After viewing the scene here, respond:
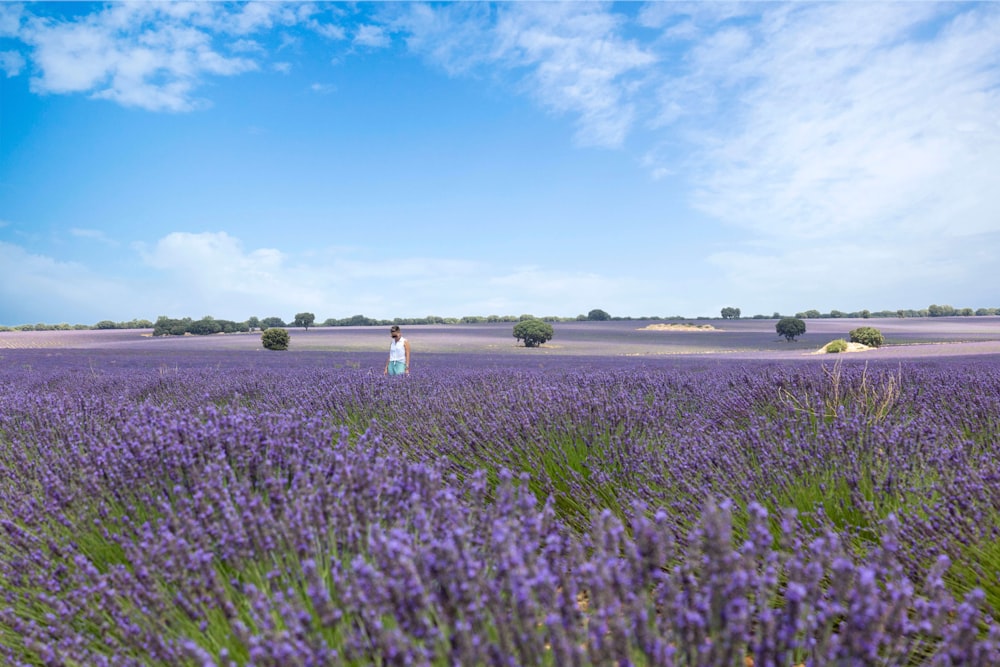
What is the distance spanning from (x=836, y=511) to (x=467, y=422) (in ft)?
6.11

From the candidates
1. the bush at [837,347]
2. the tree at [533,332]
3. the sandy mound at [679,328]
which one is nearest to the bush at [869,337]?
the bush at [837,347]

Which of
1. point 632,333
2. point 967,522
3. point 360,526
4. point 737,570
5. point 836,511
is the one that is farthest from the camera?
point 632,333

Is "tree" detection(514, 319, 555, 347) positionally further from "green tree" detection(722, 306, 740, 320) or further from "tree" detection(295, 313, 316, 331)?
"green tree" detection(722, 306, 740, 320)

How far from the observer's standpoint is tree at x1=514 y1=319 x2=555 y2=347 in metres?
28.3

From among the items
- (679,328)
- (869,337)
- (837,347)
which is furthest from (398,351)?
A: (679,328)

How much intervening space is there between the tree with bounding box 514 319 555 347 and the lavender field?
24.0 meters

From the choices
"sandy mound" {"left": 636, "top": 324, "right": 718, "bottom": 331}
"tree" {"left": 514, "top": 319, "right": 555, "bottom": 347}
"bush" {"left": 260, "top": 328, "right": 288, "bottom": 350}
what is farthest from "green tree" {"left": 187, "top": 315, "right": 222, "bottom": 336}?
"sandy mound" {"left": 636, "top": 324, "right": 718, "bottom": 331}

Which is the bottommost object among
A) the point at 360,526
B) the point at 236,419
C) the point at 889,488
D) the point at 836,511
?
the point at 836,511

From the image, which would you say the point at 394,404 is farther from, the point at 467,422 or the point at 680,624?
the point at 680,624

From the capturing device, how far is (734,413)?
405 centimetres

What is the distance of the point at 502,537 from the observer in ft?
3.34

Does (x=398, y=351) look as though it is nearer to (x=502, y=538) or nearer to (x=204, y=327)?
(x=502, y=538)

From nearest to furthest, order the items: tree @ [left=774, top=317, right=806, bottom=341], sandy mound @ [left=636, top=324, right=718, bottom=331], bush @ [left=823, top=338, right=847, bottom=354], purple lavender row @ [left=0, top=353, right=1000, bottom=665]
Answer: purple lavender row @ [left=0, top=353, right=1000, bottom=665] → bush @ [left=823, top=338, right=847, bottom=354] → tree @ [left=774, top=317, right=806, bottom=341] → sandy mound @ [left=636, top=324, right=718, bottom=331]

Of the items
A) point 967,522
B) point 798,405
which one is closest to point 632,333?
point 798,405
